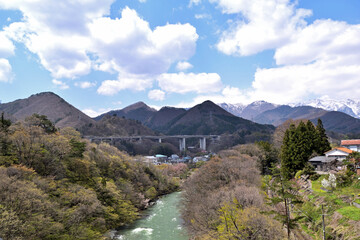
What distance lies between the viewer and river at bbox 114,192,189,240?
26078mm

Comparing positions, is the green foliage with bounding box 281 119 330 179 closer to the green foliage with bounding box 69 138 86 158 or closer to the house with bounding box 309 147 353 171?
the house with bounding box 309 147 353 171

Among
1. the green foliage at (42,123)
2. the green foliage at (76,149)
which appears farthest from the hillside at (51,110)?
the green foliage at (76,149)

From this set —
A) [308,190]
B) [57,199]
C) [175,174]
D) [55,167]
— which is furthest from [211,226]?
[175,174]

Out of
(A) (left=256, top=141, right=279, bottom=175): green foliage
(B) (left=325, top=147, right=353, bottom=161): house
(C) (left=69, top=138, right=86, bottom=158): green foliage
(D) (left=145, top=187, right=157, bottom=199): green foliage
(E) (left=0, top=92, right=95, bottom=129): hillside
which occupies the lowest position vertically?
(D) (left=145, top=187, right=157, bottom=199): green foliage

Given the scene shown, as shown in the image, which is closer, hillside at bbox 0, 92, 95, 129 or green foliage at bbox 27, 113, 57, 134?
green foliage at bbox 27, 113, 57, 134

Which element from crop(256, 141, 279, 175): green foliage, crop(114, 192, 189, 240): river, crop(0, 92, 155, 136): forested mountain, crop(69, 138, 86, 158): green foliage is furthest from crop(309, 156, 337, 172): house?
crop(0, 92, 155, 136): forested mountain

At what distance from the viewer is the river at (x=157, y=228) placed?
26078 millimetres

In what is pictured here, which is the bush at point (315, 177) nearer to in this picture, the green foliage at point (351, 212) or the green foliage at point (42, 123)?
the green foliage at point (351, 212)

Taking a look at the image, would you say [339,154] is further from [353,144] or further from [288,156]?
[353,144]

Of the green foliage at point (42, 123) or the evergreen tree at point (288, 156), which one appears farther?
the green foliage at point (42, 123)

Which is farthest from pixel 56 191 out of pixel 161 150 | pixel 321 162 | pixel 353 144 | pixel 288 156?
pixel 161 150

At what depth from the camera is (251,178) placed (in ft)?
96.5

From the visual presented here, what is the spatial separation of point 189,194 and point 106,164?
52.6 ft

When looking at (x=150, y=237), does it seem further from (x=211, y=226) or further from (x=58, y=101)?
(x=58, y=101)
